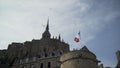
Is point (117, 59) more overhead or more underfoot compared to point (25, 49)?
more underfoot

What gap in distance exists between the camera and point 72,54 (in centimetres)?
2041

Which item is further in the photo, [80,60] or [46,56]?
[46,56]

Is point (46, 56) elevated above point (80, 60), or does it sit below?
above

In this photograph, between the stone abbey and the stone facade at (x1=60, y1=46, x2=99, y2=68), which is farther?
the stone abbey

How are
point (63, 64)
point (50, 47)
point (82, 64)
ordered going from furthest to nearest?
point (50, 47)
point (63, 64)
point (82, 64)

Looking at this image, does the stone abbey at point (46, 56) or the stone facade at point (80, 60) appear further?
the stone abbey at point (46, 56)

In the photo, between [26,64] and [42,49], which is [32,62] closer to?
[26,64]

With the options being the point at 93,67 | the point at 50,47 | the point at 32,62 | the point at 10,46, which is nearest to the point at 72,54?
the point at 93,67

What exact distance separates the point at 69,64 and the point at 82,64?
5.15 feet

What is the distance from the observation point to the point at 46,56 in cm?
4053

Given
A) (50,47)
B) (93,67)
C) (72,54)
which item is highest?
(50,47)

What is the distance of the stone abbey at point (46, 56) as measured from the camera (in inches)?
793

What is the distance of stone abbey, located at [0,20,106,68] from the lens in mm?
20152

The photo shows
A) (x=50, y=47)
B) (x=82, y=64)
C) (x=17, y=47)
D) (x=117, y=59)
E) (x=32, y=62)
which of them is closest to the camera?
(x=82, y=64)
